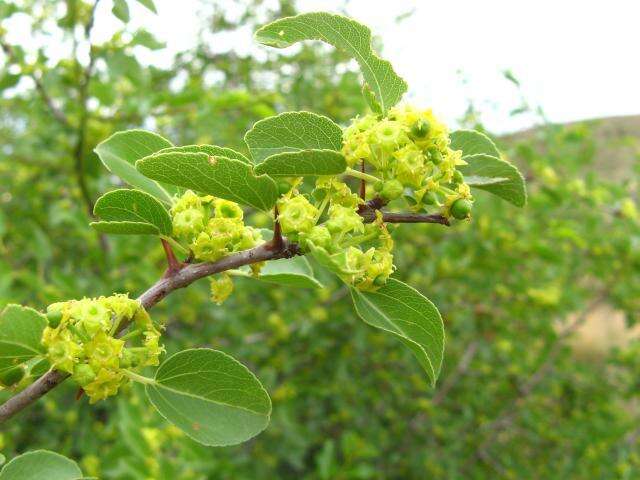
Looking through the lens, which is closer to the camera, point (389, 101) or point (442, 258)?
point (389, 101)

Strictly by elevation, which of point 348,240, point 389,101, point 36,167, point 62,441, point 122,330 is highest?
point 389,101

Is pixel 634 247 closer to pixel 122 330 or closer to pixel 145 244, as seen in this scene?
pixel 145 244

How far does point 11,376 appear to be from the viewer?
0.98 m

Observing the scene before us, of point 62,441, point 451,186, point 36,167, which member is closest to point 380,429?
point 62,441

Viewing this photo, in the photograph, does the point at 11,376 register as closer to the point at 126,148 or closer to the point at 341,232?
the point at 126,148

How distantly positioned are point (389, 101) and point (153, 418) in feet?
6.45

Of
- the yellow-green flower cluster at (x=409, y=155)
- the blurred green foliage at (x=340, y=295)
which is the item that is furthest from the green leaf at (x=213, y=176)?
the blurred green foliage at (x=340, y=295)

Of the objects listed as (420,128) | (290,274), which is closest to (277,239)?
(290,274)

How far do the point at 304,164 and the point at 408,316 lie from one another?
12.1 inches

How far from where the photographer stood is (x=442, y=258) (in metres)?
4.09

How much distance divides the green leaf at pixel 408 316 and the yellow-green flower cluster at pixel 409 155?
0.14m

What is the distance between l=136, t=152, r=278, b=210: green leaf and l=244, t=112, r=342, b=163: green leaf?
4cm

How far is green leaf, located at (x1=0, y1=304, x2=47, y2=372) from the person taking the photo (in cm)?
91

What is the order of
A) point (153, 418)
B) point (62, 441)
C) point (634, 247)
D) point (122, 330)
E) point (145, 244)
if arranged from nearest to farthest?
point (122, 330) < point (153, 418) < point (145, 244) < point (62, 441) < point (634, 247)
